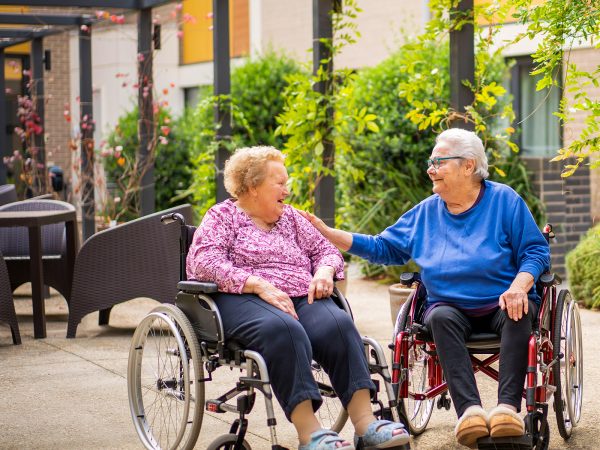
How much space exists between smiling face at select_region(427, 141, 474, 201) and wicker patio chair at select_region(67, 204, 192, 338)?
2.54 m

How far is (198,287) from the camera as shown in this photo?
12.0 feet

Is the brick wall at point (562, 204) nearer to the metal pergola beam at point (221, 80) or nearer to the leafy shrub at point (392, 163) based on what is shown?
the leafy shrub at point (392, 163)

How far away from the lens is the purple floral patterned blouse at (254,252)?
373 cm

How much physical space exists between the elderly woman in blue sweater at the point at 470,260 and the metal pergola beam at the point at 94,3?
15.5ft

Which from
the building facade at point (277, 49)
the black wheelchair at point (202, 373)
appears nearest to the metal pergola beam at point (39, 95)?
the building facade at point (277, 49)

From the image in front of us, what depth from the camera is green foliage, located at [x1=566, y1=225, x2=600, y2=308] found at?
728 centimetres

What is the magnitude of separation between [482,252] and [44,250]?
4134 mm

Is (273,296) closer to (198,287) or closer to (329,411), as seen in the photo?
(198,287)

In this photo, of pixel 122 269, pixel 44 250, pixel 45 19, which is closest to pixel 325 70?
pixel 122 269

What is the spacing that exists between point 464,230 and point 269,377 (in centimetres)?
100

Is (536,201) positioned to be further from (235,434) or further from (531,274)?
(235,434)

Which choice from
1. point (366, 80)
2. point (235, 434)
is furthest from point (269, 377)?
point (366, 80)

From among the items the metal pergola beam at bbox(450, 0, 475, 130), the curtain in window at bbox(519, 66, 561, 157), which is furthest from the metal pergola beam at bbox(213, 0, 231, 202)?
the curtain in window at bbox(519, 66, 561, 157)

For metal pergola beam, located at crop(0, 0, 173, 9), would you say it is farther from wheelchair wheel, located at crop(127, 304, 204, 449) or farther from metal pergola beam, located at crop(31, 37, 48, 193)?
wheelchair wheel, located at crop(127, 304, 204, 449)
